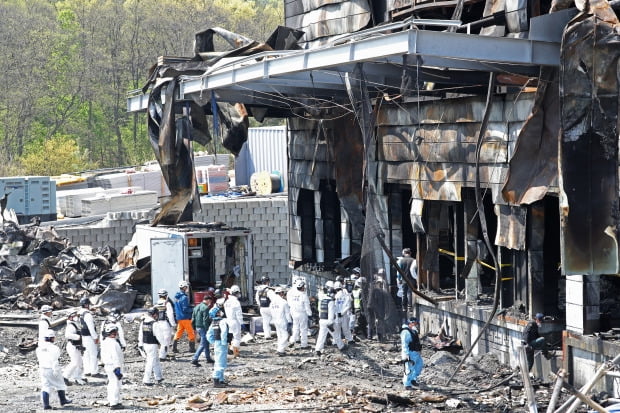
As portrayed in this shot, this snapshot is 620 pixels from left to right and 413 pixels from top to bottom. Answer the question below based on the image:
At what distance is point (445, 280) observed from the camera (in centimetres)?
2788

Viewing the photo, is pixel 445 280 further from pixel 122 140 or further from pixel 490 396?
pixel 122 140

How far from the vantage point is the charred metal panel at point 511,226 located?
21.2 m

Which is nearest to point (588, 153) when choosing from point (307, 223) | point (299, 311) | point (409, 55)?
point (409, 55)

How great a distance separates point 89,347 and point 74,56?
2101 inches

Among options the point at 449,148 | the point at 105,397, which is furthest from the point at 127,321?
the point at 449,148

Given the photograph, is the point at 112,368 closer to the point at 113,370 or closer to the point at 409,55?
the point at 113,370

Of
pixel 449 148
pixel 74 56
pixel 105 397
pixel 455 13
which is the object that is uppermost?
pixel 74 56

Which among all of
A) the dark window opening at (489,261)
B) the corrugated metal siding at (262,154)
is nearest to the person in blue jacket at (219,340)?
the dark window opening at (489,261)

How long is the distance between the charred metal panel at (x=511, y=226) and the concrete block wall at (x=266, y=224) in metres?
15.7

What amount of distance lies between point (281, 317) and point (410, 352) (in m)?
4.91

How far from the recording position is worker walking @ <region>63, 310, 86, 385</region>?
21094 millimetres

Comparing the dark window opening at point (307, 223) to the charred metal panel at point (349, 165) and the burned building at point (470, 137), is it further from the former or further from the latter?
the charred metal panel at point (349, 165)

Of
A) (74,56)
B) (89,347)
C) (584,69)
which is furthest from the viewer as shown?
(74,56)

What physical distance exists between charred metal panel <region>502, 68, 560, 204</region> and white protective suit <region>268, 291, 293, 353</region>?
19.0 feet
